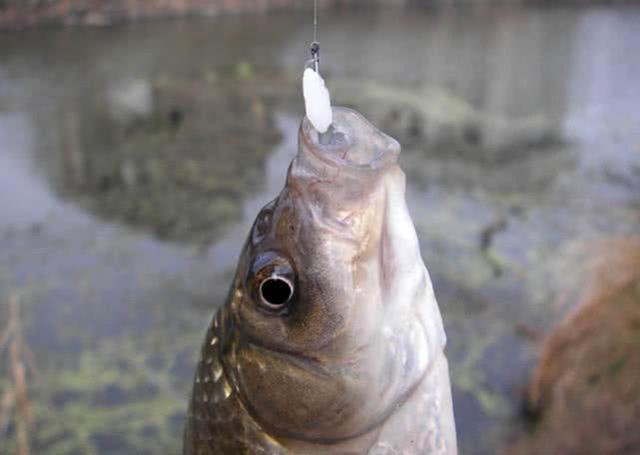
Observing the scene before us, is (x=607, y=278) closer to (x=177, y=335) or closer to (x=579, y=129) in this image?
(x=177, y=335)

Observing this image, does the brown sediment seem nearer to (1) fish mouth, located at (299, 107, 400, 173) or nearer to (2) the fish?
(2) the fish

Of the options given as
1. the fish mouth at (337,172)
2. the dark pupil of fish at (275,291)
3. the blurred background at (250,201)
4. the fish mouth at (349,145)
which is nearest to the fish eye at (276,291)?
the dark pupil of fish at (275,291)

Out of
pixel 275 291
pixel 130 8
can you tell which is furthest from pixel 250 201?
pixel 130 8

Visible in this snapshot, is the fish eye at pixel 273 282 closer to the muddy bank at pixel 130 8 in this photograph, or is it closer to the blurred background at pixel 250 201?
the blurred background at pixel 250 201

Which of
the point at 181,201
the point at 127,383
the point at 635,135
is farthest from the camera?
the point at 635,135

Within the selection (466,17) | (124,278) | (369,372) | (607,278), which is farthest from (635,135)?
(466,17)

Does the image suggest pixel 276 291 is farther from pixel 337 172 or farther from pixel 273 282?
pixel 337 172

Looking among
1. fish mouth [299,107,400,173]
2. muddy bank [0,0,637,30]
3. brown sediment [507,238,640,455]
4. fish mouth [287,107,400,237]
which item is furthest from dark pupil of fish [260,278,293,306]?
muddy bank [0,0,637,30]

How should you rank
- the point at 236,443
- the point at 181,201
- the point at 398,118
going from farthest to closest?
the point at 398,118 < the point at 181,201 < the point at 236,443
